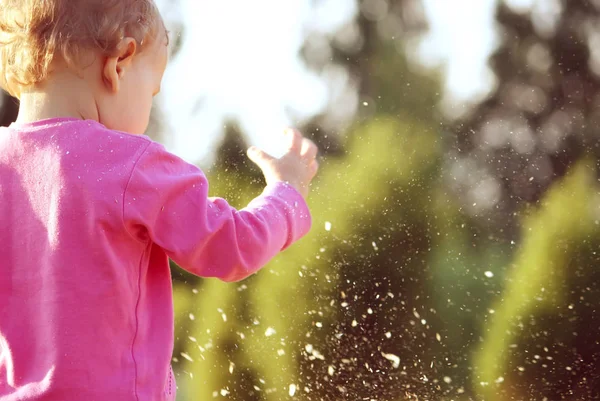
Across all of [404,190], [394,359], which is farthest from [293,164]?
[394,359]

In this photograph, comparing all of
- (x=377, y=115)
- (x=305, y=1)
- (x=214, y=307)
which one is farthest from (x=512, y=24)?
(x=214, y=307)

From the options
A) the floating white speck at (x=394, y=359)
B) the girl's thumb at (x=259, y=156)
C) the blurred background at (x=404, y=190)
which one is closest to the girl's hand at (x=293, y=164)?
the girl's thumb at (x=259, y=156)

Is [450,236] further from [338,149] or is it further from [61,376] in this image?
[61,376]

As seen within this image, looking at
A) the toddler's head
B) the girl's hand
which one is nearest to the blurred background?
the girl's hand

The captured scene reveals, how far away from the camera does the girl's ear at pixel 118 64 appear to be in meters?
0.70

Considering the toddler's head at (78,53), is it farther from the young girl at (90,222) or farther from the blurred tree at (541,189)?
the blurred tree at (541,189)

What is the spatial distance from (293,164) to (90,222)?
0.73 feet

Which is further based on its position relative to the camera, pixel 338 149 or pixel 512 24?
pixel 338 149

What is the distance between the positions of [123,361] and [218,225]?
0.13 meters

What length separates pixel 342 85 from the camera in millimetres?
1336

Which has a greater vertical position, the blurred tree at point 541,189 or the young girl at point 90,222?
the blurred tree at point 541,189

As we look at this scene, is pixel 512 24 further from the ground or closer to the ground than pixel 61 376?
further from the ground

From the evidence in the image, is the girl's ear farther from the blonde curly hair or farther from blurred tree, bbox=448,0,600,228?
blurred tree, bbox=448,0,600,228

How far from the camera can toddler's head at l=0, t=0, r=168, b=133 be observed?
686 mm
